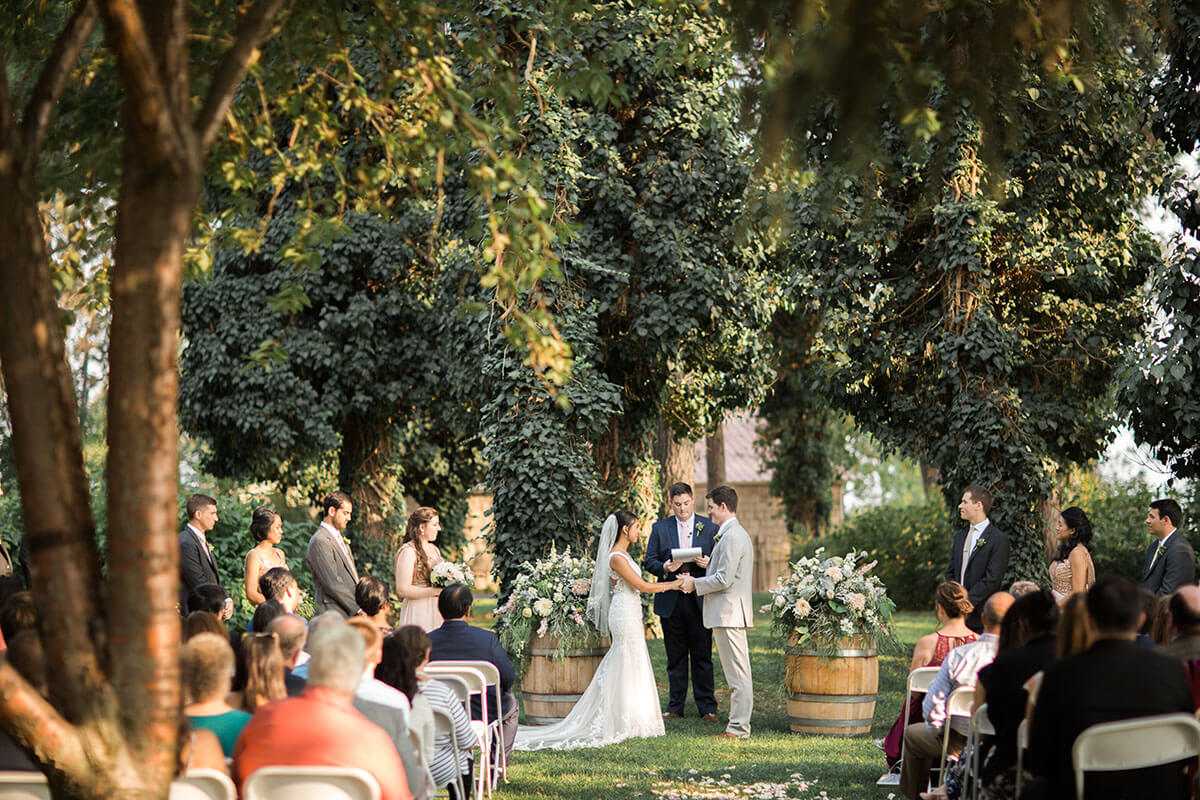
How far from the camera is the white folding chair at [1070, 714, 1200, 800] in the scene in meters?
4.51

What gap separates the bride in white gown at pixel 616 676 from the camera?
10.0 metres

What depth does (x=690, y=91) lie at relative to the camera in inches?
637

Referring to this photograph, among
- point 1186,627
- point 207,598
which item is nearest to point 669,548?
point 207,598

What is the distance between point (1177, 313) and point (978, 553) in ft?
11.8

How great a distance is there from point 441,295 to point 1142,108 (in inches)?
372

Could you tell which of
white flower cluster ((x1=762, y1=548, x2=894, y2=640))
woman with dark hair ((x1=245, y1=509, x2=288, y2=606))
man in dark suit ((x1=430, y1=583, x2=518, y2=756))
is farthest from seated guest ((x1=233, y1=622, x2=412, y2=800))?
Result: white flower cluster ((x1=762, y1=548, x2=894, y2=640))

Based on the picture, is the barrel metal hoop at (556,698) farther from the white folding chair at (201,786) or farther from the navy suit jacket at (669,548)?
the white folding chair at (201,786)

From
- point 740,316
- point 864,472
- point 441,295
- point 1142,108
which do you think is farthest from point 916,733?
point 864,472

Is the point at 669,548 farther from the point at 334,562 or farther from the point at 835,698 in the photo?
the point at 334,562

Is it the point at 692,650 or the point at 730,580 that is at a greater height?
Result: the point at 730,580

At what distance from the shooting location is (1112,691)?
4555 millimetres

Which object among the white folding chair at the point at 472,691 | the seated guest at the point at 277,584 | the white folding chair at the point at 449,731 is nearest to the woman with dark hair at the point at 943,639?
the white folding chair at the point at 472,691

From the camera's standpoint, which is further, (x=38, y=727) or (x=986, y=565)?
(x=986, y=565)

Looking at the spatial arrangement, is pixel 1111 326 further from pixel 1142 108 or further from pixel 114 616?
pixel 114 616
